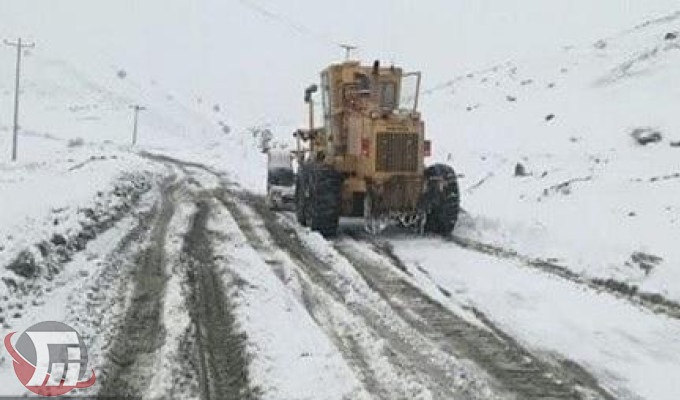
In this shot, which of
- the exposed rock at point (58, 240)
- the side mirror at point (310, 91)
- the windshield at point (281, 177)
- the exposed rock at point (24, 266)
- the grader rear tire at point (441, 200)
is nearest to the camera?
the exposed rock at point (24, 266)

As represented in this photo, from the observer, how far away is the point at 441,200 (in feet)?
50.4

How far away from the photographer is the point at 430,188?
1554 cm

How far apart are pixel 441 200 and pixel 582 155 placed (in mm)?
9129

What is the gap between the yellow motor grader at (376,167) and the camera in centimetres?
1501

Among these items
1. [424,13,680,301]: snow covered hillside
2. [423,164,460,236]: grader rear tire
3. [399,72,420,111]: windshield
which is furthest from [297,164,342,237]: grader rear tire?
[424,13,680,301]: snow covered hillside

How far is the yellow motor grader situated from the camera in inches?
591

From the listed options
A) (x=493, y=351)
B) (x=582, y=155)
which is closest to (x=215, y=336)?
(x=493, y=351)

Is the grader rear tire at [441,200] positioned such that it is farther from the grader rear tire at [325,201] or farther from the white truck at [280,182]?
the white truck at [280,182]

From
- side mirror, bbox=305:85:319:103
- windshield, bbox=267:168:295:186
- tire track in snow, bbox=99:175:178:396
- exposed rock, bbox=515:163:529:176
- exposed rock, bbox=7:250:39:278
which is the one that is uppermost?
side mirror, bbox=305:85:319:103

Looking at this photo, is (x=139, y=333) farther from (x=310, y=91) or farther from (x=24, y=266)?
(x=310, y=91)

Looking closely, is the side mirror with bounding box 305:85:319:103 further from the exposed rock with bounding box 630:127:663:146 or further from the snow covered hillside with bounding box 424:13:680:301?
the exposed rock with bounding box 630:127:663:146

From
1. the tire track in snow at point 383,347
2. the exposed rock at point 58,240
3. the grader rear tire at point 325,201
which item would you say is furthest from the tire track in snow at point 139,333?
the grader rear tire at point 325,201

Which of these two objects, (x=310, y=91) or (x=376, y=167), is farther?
(x=310, y=91)

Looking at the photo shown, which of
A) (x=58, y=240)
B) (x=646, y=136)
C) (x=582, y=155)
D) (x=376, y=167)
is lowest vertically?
(x=58, y=240)
